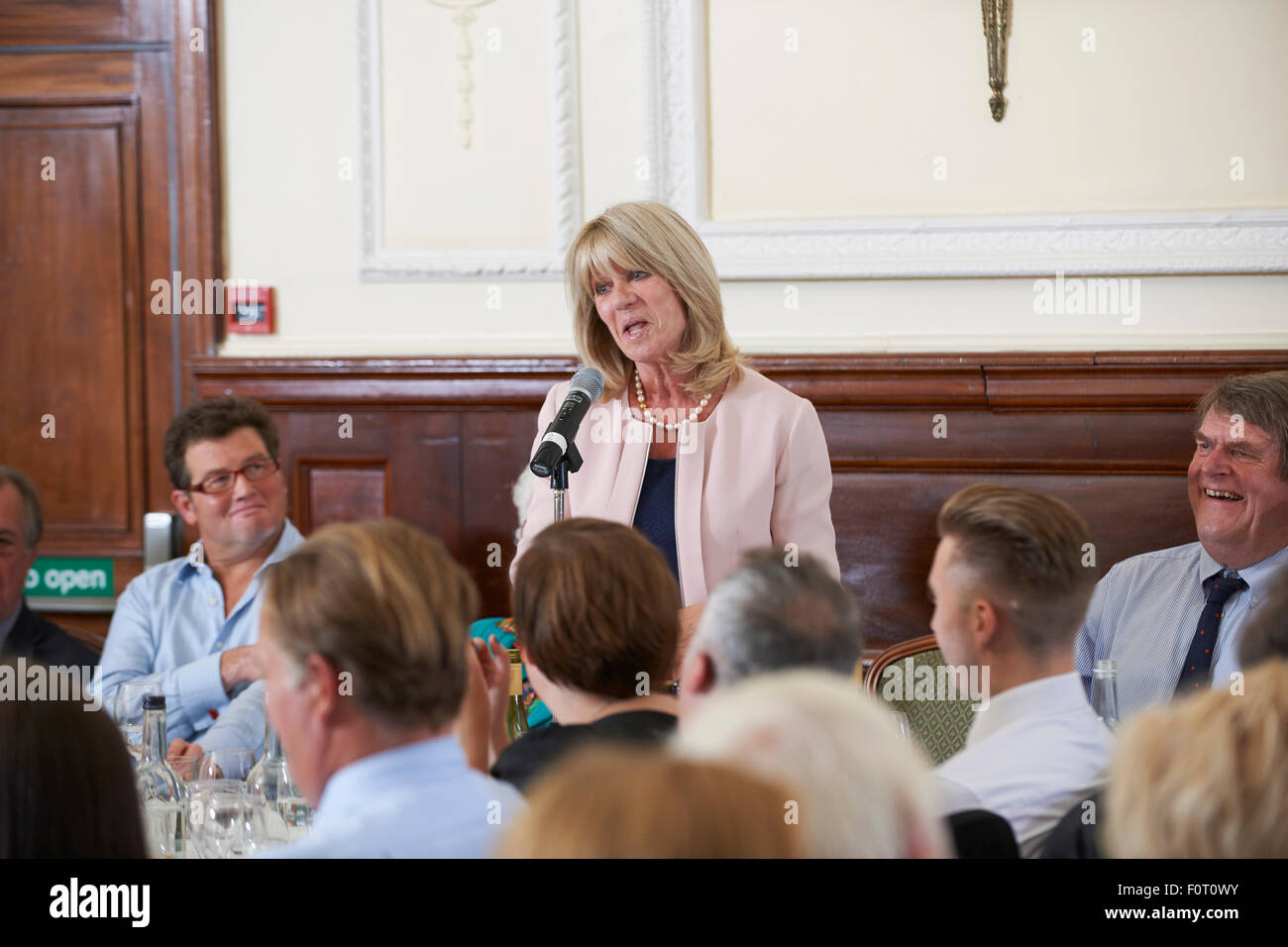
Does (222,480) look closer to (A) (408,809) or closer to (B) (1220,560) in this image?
(A) (408,809)

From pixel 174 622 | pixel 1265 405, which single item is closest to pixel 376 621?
pixel 174 622

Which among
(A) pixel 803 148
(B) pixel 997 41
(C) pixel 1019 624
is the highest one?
(B) pixel 997 41

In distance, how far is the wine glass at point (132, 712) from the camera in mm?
1899

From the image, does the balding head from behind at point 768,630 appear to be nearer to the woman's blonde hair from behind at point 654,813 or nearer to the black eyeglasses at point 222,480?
the woman's blonde hair from behind at point 654,813

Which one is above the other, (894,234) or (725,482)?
(894,234)

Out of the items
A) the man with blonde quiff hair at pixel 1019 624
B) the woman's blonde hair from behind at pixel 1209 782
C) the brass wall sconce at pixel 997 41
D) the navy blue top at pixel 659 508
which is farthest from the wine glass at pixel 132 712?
the brass wall sconce at pixel 997 41

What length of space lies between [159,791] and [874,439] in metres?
2.24

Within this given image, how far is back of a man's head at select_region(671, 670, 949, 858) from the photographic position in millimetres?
902

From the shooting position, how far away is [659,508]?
8.27 feet

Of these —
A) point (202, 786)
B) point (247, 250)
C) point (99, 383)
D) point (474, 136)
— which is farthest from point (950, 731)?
point (99, 383)

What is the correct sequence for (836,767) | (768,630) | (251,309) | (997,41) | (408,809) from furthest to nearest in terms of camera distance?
(251,309)
(997,41)
(768,630)
(408,809)
(836,767)

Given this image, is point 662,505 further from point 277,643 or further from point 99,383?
point 99,383

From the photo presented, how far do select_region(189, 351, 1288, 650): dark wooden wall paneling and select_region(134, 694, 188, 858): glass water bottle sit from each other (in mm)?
1962
